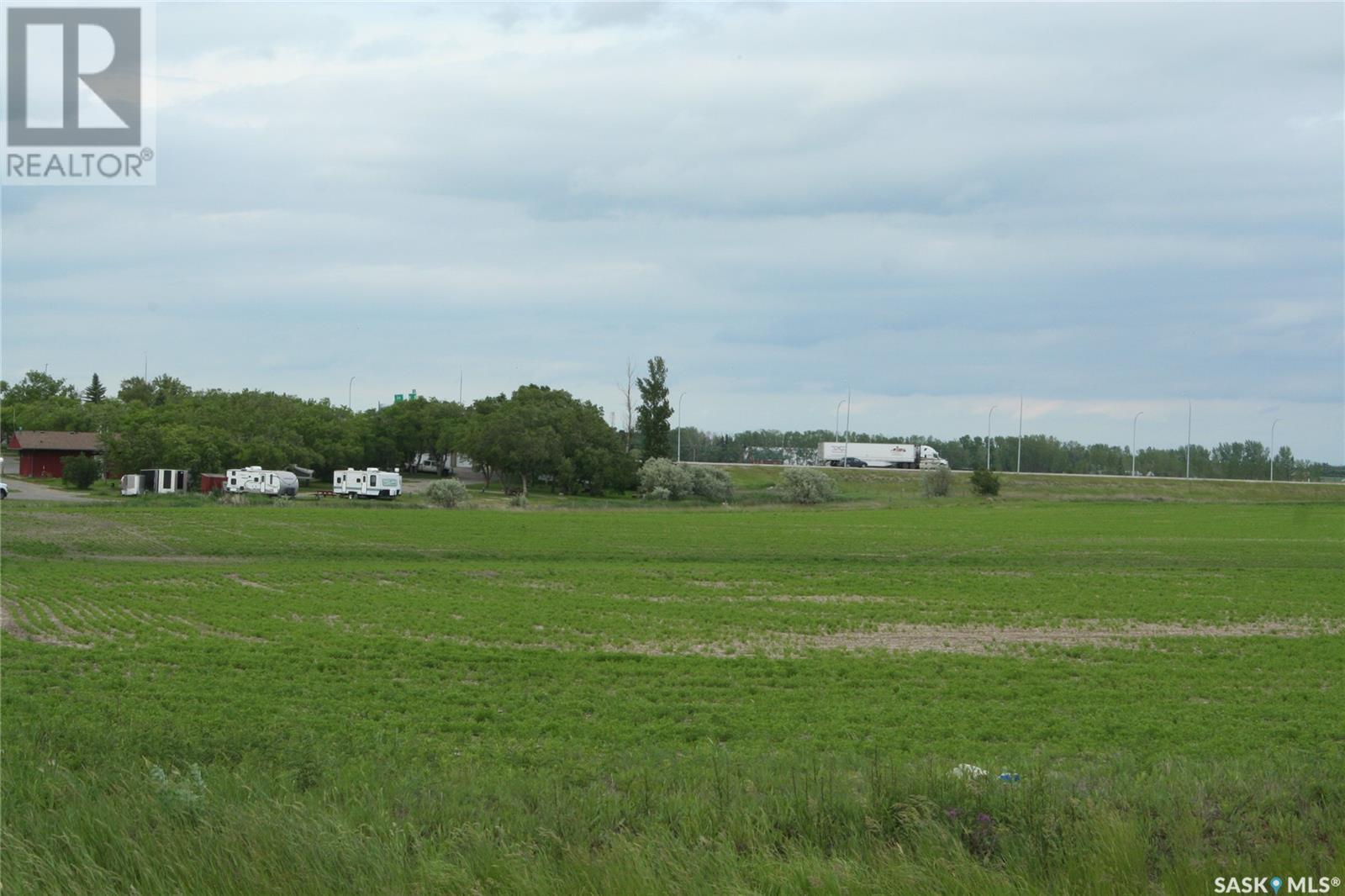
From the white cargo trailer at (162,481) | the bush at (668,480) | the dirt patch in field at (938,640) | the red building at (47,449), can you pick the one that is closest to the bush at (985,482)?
the bush at (668,480)

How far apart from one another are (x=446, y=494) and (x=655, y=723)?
74.6m

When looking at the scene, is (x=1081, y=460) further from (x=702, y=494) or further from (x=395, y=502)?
(x=395, y=502)

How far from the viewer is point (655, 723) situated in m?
15.7

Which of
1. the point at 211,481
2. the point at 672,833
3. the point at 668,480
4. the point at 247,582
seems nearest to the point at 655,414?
the point at 668,480

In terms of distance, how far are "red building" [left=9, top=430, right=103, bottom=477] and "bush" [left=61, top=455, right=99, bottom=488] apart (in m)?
16.3

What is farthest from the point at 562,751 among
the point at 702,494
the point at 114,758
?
the point at 702,494

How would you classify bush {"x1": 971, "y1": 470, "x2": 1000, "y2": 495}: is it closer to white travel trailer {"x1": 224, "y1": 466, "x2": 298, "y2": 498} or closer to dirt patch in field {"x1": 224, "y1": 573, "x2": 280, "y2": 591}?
white travel trailer {"x1": 224, "y1": 466, "x2": 298, "y2": 498}

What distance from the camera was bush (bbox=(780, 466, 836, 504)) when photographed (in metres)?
105

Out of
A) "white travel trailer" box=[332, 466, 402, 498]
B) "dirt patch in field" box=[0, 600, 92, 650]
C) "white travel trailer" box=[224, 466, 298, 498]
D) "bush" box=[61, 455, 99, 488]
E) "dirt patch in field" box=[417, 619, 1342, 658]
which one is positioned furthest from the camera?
"bush" box=[61, 455, 99, 488]

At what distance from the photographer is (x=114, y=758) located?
10.9m

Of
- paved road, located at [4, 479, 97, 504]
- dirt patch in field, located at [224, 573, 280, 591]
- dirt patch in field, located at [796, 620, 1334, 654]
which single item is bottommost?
dirt patch in field, located at [796, 620, 1334, 654]

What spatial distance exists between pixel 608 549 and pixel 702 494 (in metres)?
57.7

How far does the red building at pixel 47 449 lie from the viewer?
11469 centimetres

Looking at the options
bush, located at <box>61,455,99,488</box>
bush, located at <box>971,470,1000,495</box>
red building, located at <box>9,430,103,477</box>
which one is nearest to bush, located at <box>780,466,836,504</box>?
bush, located at <box>971,470,1000,495</box>
